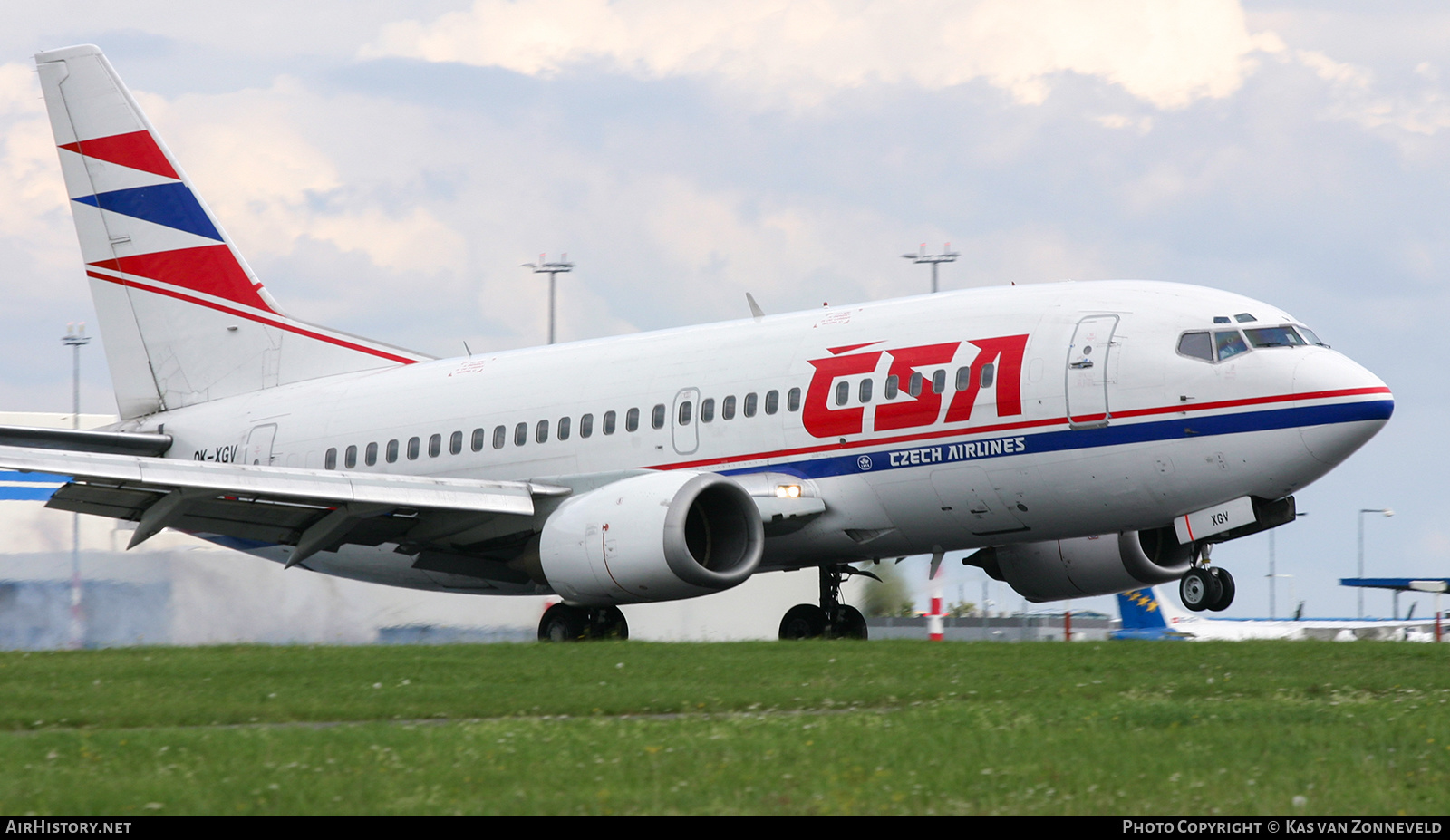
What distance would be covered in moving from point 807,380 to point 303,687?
8.61 meters

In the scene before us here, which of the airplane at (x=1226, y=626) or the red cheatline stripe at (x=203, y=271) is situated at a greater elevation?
the red cheatline stripe at (x=203, y=271)

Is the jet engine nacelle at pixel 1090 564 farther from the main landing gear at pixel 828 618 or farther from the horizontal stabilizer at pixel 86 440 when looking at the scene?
the horizontal stabilizer at pixel 86 440

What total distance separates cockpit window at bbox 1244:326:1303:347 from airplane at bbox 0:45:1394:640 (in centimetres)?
3

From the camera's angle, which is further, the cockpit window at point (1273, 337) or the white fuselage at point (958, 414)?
the cockpit window at point (1273, 337)

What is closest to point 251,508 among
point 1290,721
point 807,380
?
point 807,380

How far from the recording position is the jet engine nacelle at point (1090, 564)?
900 inches

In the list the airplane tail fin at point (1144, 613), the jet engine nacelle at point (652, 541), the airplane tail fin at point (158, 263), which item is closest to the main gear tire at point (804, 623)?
the jet engine nacelle at point (652, 541)

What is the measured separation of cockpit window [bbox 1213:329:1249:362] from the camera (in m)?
18.7

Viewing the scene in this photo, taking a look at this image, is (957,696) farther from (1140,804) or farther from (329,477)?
(329,477)

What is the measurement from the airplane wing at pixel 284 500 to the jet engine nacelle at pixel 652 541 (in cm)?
125

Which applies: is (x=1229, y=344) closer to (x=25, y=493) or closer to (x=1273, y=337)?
(x=1273, y=337)

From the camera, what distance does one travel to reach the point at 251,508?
21328mm

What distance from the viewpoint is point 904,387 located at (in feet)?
65.4

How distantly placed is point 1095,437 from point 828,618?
19.9 ft
